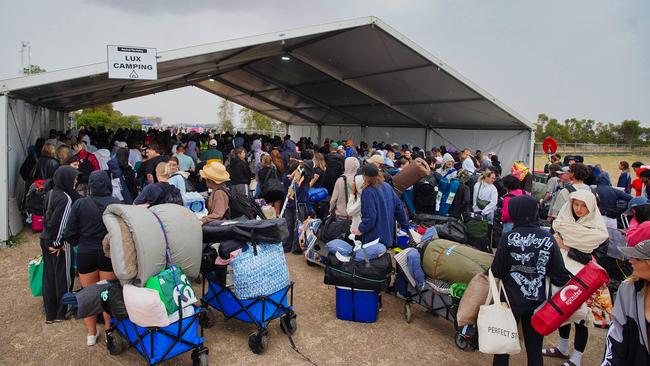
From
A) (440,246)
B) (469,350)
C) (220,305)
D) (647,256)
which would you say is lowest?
(469,350)

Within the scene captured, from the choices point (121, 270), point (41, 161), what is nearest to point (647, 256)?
point (121, 270)

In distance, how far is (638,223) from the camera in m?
3.96

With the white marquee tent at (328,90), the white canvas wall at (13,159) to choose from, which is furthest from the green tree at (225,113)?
the white canvas wall at (13,159)

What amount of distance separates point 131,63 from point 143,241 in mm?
4281

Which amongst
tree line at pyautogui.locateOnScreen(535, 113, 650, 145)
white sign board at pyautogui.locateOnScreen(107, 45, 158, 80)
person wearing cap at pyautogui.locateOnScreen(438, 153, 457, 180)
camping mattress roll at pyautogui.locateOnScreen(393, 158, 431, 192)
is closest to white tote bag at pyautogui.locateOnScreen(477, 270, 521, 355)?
camping mattress roll at pyautogui.locateOnScreen(393, 158, 431, 192)

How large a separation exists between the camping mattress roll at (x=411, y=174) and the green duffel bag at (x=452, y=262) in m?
2.08

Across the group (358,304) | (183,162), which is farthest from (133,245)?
(183,162)

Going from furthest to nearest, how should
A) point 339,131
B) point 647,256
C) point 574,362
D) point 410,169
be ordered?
point 339,131 → point 410,169 → point 574,362 → point 647,256

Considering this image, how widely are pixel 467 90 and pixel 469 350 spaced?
8348mm

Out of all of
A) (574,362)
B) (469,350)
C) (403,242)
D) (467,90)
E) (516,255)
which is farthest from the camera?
(467,90)

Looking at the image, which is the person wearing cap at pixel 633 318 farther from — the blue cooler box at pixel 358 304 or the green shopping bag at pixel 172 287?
the green shopping bag at pixel 172 287

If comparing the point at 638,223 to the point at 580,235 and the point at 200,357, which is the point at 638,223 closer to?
the point at 580,235

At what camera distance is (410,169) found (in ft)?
20.5

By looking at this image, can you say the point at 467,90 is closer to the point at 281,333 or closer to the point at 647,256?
the point at 281,333
